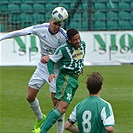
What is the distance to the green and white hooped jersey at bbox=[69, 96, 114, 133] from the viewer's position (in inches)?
232

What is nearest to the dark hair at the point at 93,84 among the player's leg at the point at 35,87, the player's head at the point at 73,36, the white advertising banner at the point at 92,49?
the player's head at the point at 73,36

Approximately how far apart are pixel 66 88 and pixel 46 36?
46.8 inches

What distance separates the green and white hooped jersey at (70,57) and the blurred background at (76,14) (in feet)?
55.9

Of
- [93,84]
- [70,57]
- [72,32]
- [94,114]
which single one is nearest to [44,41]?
[70,57]

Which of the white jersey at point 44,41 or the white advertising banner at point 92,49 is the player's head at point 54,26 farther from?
the white advertising banner at point 92,49

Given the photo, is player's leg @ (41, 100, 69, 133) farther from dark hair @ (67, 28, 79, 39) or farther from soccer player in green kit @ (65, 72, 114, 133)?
soccer player in green kit @ (65, 72, 114, 133)

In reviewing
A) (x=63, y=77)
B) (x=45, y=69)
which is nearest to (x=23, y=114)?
(x=45, y=69)

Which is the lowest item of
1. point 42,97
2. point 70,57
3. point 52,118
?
point 42,97

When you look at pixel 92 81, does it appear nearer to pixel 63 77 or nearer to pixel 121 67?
pixel 63 77

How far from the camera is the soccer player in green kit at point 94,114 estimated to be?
5883 mm

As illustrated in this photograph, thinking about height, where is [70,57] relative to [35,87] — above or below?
above

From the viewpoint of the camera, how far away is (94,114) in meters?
5.89

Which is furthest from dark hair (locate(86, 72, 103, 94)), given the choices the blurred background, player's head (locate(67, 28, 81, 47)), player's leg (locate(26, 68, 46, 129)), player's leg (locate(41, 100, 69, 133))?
the blurred background

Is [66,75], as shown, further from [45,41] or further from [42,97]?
[42,97]
